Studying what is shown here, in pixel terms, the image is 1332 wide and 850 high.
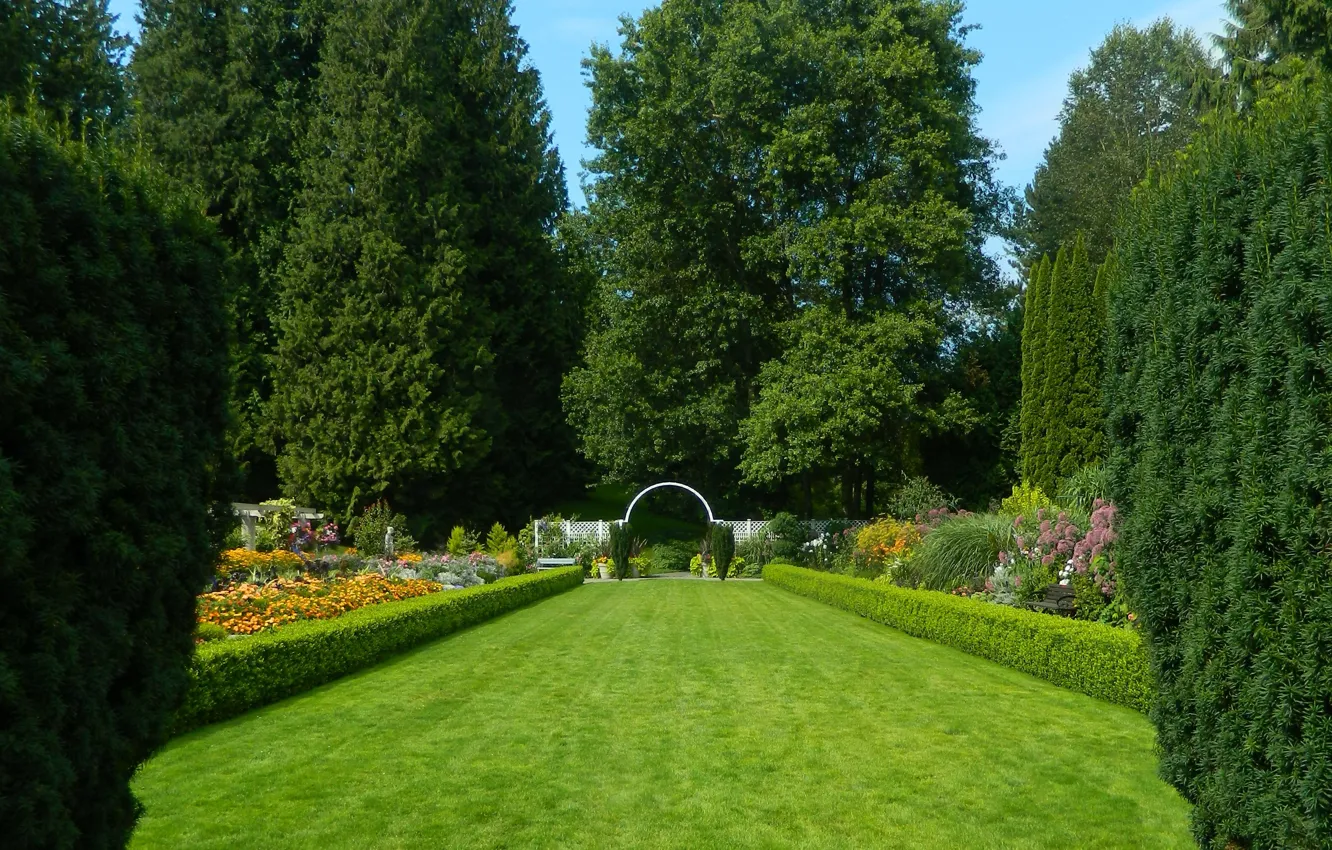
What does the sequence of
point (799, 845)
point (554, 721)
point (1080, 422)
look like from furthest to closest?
point (1080, 422) < point (554, 721) < point (799, 845)

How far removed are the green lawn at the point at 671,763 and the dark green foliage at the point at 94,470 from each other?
154 centimetres

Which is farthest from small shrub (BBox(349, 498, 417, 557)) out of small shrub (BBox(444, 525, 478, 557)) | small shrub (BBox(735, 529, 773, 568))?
small shrub (BBox(735, 529, 773, 568))

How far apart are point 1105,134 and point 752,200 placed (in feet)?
50.1

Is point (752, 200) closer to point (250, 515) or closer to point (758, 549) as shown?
point (758, 549)

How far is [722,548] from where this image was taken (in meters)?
24.5

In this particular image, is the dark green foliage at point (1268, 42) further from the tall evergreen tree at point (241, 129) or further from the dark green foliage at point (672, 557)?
the tall evergreen tree at point (241, 129)

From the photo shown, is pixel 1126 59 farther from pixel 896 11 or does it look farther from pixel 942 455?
pixel 942 455

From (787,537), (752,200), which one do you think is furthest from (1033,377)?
(752,200)

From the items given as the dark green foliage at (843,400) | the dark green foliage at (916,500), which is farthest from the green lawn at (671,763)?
the dark green foliage at (843,400)

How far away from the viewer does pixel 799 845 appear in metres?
4.57

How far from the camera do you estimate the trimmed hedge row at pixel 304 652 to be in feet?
22.8

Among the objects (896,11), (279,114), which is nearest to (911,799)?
(896,11)

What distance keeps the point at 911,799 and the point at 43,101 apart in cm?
2280

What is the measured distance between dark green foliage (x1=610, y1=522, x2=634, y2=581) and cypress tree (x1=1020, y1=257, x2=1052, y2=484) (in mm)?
8912
